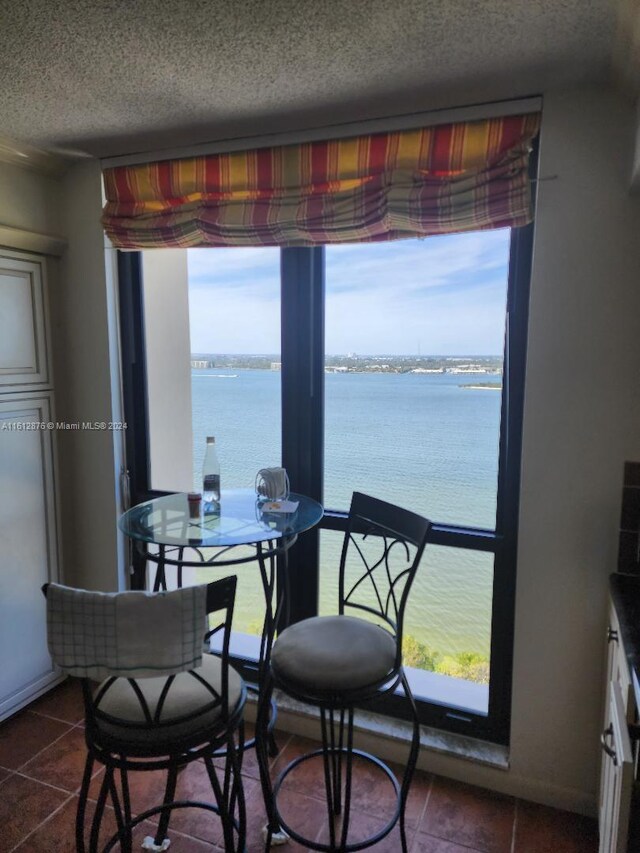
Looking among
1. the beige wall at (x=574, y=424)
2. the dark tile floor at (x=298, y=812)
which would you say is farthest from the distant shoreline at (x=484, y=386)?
the dark tile floor at (x=298, y=812)

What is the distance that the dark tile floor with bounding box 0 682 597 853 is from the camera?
179cm

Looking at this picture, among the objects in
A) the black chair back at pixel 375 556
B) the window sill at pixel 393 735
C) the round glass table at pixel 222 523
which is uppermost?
the round glass table at pixel 222 523

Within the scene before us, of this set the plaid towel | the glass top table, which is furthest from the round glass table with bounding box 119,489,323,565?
the plaid towel

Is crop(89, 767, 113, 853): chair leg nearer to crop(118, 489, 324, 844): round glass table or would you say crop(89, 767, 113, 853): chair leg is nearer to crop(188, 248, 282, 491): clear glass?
crop(118, 489, 324, 844): round glass table

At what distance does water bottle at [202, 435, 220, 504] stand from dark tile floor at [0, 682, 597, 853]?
3.39 feet

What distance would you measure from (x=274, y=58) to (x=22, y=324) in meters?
1.54

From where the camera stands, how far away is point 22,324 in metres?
2.40

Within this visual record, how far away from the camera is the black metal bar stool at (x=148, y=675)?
126 cm

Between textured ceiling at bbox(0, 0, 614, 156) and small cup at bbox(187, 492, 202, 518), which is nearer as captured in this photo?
textured ceiling at bbox(0, 0, 614, 156)

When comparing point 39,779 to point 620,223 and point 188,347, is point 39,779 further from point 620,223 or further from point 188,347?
point 620,223

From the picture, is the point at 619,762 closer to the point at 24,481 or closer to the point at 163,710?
the point at 163,710

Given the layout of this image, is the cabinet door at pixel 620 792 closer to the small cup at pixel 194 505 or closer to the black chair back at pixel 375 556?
the black chair back at pixel 375 556

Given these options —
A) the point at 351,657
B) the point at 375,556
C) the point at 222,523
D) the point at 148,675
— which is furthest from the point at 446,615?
the point at 148,675

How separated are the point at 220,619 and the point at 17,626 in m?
0.91
